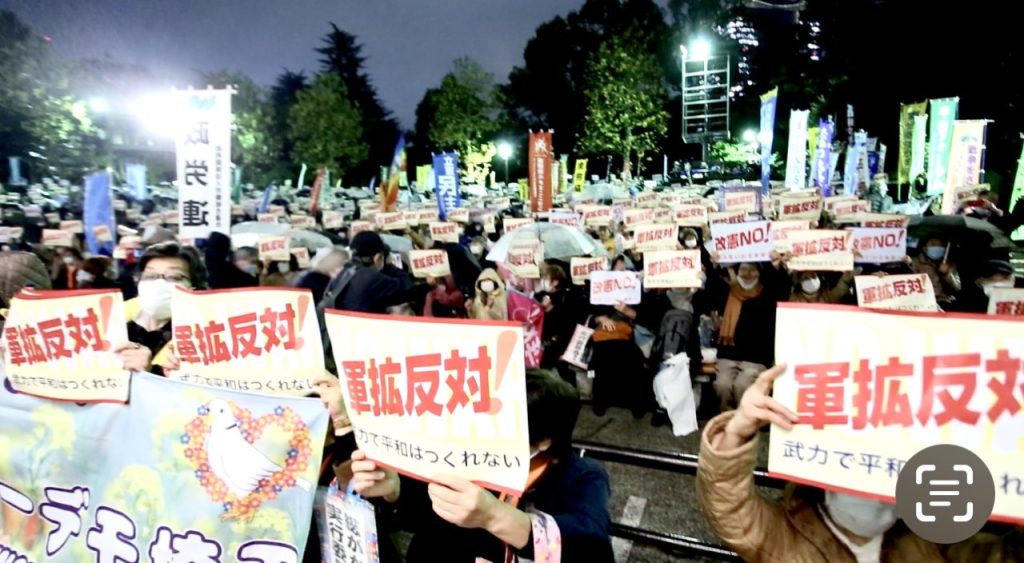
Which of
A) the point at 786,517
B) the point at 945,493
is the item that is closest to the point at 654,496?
the point at 786,517

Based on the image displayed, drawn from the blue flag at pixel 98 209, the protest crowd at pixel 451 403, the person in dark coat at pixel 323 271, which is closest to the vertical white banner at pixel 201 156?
the protest crowd at pixel 451 403

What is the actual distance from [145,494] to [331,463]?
2.88 ft

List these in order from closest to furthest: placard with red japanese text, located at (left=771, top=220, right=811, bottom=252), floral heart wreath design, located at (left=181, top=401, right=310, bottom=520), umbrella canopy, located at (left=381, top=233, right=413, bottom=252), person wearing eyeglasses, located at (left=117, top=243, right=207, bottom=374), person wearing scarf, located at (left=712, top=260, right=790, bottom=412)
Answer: floral heart wreath design, located at (left=181, top=401, right=310, bottom=520), person wearing eyeglasses, located at (left=117, top=243, right=207, bottom=374), person wearing scarf, located at (left=712, top=260, right=790, bottom=412), placard with red japanese text, located at (left=771, top=220, right=811, bottom=252), umbrella canopy, located at (left=381, top=233, right=413, bottom=252)

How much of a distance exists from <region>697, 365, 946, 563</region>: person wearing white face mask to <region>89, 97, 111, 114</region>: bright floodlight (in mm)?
47363

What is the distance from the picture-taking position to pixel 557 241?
993 cm

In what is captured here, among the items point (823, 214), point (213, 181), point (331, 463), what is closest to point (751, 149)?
point (823, 214)

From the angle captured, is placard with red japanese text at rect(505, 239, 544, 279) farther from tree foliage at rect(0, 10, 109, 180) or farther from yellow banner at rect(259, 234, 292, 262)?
tree foliage at rect(0, 10, 109, 180)

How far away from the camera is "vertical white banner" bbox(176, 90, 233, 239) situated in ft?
21.1

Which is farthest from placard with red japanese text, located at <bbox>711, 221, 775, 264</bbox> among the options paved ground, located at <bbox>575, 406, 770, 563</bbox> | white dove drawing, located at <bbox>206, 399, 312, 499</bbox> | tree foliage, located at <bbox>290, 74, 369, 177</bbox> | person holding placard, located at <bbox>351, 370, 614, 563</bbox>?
tree foliage, located at <bbox>290, 74, 369, 177</bbox>

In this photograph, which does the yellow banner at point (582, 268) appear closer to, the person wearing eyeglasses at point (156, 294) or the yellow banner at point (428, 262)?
the yellow banner at point (428, 262)

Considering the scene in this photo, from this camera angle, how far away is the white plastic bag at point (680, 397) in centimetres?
585

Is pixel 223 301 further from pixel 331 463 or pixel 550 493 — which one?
pixel 550 493

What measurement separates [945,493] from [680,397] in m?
4.35

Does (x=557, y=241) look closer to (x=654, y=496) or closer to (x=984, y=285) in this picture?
(x=984, y=285)
